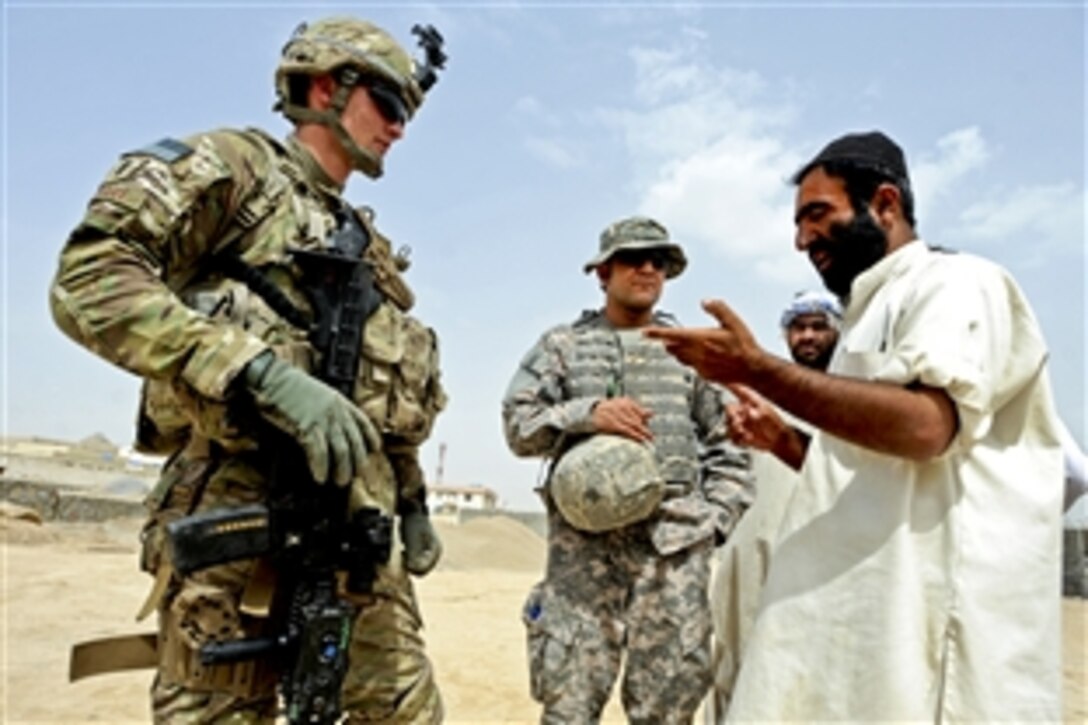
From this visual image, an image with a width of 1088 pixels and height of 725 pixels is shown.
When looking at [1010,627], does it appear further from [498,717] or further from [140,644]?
[498,717]

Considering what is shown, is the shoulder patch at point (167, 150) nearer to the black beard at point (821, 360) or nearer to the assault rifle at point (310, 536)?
the assault rifle at point (310, 536)

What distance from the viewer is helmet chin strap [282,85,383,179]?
246 centimetres

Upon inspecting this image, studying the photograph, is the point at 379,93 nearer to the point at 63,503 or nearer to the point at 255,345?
the point at 255,345

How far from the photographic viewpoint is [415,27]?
2.74m

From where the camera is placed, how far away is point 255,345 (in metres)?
1.96

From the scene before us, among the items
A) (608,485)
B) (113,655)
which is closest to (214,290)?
(113,655)

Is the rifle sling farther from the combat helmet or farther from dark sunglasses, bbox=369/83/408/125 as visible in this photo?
dark sunglasses, bbox=369/83/408/125

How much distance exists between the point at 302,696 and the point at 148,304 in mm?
975

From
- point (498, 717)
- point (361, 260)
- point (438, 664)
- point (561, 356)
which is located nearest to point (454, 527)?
point (438, 664)

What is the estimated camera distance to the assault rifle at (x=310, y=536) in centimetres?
195

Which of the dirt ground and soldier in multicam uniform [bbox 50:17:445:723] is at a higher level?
soldier in multicam uniform [bbox 50:17:445:723]

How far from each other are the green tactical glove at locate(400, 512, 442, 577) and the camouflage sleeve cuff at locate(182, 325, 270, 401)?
32.8 inches

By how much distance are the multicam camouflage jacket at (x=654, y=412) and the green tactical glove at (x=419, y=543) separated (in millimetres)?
743

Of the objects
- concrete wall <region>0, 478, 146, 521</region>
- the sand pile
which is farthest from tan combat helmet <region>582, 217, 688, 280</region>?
concrete wall <region>0, 478, 146, 521</region>
